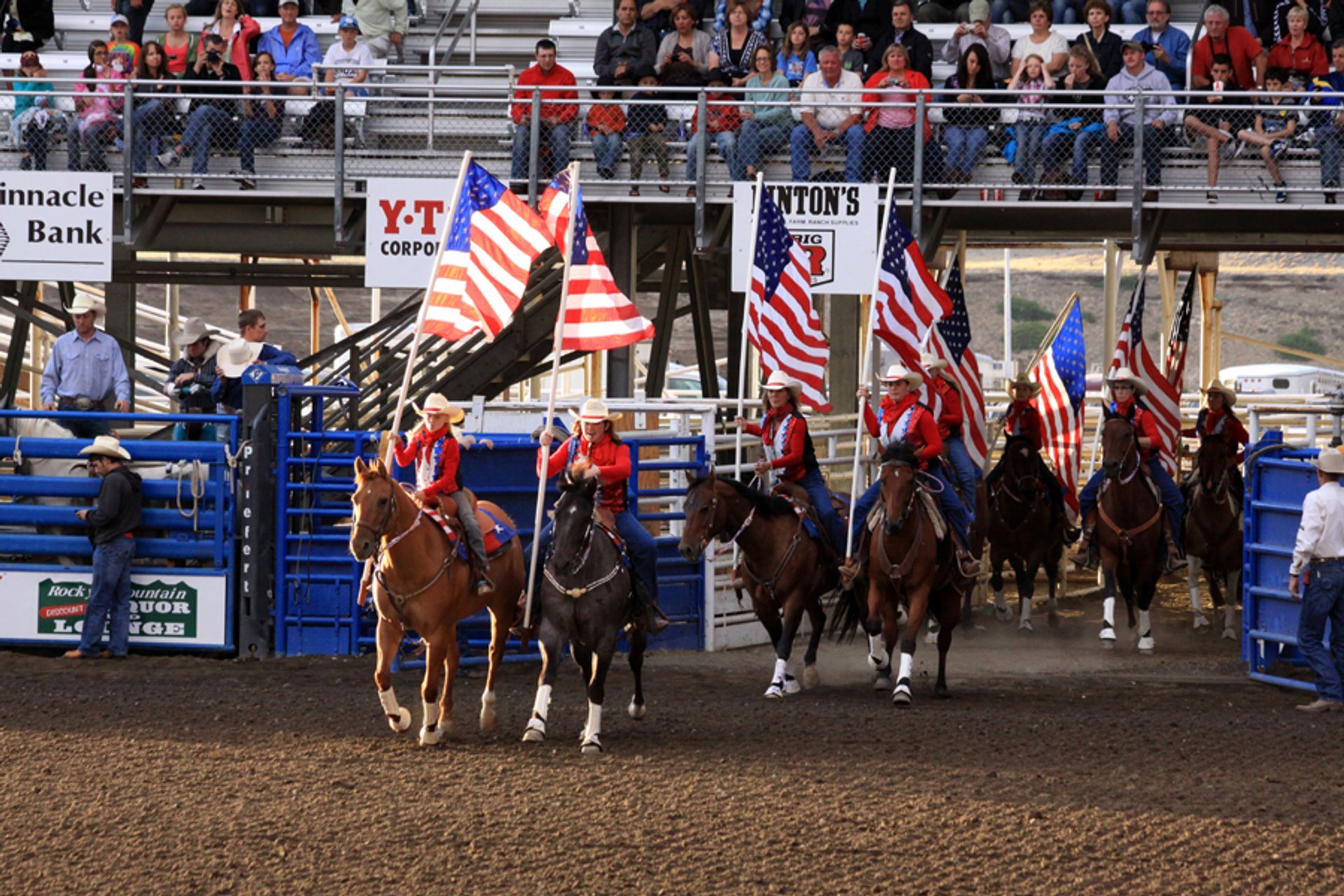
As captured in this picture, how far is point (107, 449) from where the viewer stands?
13992 millimetres

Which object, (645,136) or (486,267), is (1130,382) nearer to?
(645,136)

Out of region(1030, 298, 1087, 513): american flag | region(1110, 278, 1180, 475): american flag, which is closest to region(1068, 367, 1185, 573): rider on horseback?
region(1110, 278, 1180, 475): american flag

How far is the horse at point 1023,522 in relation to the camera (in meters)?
17.6

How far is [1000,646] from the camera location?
16.4 meters

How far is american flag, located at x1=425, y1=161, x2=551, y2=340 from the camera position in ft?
39.2

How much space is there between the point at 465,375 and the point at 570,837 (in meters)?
13.6

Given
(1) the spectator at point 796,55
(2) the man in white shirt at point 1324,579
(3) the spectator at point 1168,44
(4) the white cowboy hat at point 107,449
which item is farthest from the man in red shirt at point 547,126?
(2) the man in white shirt at point 1324,579

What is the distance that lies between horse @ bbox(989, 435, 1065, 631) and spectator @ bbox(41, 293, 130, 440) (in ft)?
28.5

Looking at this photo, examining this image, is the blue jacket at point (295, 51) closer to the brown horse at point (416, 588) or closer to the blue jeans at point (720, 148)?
the blue jeans at point (720, 148)

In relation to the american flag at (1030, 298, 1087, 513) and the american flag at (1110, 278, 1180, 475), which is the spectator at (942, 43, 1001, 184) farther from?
the american flag at (1030, 298, 1087, 513)

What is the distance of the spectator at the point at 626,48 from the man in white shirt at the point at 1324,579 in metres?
9.43

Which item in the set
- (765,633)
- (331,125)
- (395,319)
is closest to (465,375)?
(395,319)

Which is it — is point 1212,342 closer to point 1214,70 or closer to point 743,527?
point 1214,70

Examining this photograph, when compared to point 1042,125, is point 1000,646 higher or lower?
lower
